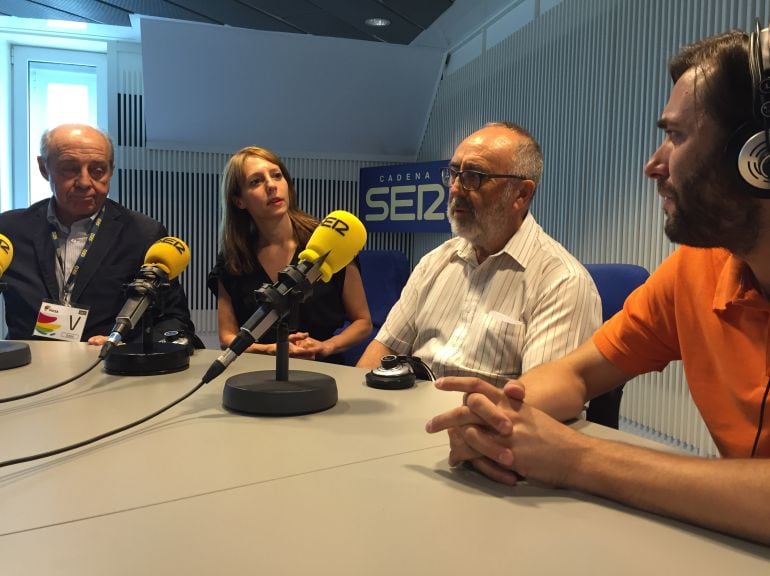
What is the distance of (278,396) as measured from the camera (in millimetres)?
1109

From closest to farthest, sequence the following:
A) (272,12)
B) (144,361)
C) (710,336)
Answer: (710,336) < (144,361) < (272,12)

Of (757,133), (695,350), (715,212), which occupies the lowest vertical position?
(695,350)

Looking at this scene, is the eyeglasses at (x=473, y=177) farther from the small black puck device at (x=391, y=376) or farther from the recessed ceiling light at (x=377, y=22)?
the recessed ceiling light at (x=377, y=22)

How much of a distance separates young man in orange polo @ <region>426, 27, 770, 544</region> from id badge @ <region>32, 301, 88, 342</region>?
1474 mm

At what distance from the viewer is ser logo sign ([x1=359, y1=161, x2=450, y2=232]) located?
472 centimetres

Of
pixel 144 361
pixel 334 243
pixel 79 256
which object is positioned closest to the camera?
pixel 334 243

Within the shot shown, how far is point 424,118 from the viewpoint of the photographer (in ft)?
18.0

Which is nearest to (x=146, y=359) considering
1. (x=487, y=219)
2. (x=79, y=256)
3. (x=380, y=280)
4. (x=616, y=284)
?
(x=79, y=256)

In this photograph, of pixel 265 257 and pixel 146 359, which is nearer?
pixel 146 359

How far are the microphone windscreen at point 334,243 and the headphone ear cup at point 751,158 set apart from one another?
618mm

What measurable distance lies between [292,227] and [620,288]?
1.28 m

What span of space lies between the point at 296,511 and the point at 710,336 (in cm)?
76

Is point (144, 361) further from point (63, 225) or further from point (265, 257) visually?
point (63, 225)

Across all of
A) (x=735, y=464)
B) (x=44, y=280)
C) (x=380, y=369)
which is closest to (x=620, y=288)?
(x=380, y=369)
